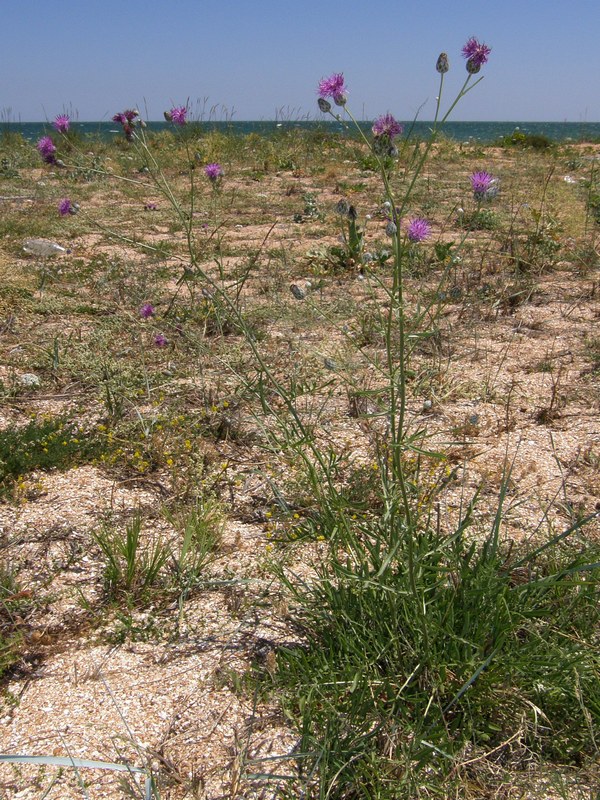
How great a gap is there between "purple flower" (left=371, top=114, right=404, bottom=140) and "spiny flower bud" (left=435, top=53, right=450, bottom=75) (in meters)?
0.17

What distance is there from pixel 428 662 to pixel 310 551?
2.17 feet

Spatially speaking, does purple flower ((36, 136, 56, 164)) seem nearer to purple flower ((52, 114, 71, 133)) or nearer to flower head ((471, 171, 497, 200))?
purple flower ((52, 114, 71, 133))

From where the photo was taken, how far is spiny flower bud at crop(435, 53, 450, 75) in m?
1.37

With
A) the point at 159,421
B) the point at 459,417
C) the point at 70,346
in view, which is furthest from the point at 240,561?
the point at 70,346

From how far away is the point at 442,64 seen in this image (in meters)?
1.38

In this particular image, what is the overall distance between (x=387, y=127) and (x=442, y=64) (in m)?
0.20

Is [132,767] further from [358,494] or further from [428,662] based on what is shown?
[358,494]

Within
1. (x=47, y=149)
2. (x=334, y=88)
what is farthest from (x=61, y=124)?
(x=334, y=88)

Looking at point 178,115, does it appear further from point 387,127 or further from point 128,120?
point 387,127

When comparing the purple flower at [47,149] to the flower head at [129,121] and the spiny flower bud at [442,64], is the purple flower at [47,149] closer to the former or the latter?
the flower head at [129,121]

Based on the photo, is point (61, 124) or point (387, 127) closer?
point (387, 127)

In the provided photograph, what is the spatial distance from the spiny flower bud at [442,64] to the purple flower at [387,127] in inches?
6.7

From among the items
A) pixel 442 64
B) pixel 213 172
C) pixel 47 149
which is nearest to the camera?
pixel 442 64

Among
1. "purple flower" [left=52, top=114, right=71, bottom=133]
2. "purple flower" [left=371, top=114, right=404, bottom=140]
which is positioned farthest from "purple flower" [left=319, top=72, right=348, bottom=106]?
"purple flower" [left=52, top=114, right=71, bottom=133]
